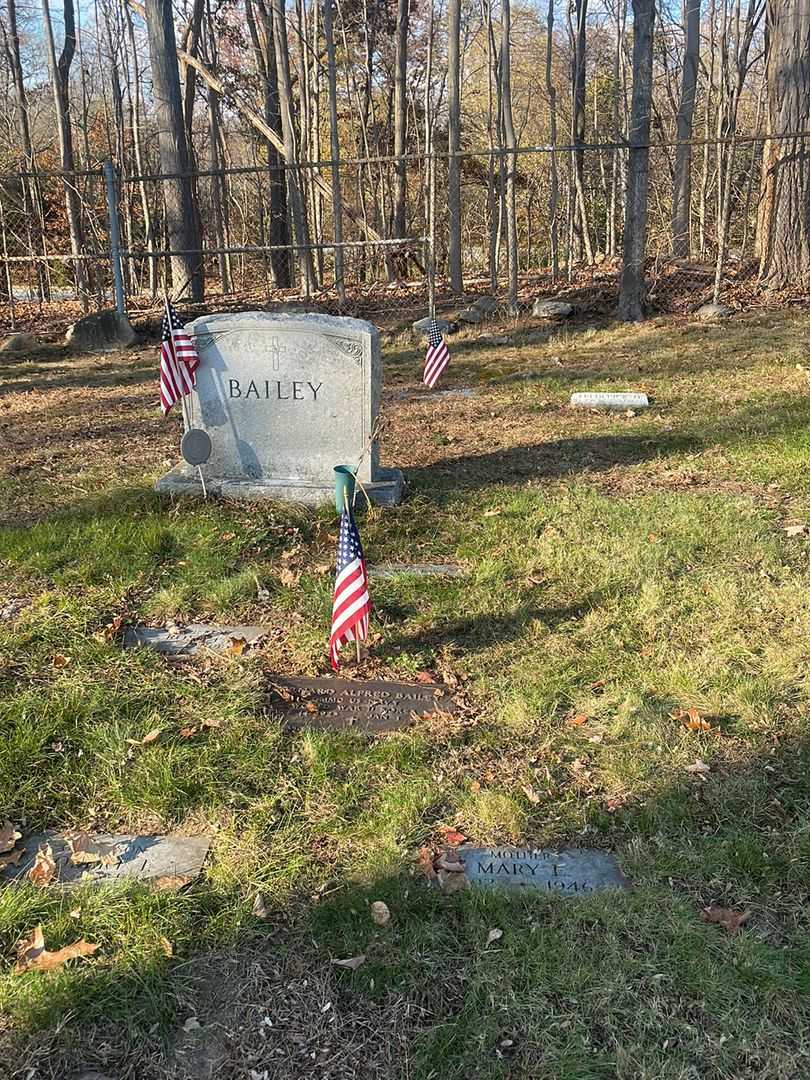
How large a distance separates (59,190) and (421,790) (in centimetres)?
2270

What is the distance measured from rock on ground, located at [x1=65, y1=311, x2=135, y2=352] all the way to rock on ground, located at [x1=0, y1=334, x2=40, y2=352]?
512 mm

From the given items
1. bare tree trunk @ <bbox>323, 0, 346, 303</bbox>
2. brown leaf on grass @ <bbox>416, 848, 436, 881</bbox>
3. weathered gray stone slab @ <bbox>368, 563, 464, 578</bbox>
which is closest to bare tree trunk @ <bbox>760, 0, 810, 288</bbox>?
bare tree trunk @ <bbox>323, 0, 346, 303</bbox>

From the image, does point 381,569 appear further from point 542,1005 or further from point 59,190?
point 59,190

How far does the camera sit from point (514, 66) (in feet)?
88.7

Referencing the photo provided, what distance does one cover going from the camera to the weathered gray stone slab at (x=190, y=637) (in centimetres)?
419

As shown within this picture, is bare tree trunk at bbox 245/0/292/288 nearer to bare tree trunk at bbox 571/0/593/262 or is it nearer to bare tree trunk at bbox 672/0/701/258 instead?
bare tree trunk at bbox 571/0/593/262

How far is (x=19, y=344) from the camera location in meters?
12.6

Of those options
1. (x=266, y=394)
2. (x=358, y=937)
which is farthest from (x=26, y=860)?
(x=266, y=394)

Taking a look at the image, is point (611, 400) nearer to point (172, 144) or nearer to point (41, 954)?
point (41, 954)

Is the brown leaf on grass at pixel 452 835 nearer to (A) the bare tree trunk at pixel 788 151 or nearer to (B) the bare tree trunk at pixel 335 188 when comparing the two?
(B) the bare tree trunk at pixel 335 188

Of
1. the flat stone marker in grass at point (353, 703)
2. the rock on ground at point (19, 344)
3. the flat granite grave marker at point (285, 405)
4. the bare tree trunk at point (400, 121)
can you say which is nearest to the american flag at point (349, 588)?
the flat stone marker in grass at point (353, 703)

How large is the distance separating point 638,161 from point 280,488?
878 centimetres

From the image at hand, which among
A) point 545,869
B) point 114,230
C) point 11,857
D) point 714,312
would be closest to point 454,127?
point 714,312

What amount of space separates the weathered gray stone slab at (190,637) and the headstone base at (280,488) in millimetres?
1668
